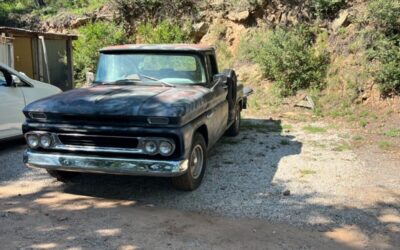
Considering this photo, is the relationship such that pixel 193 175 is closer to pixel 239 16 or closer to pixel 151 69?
pixel 151 69

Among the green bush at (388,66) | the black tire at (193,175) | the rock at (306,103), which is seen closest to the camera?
the black tire at (193,175)

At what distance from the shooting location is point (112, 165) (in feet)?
16.6

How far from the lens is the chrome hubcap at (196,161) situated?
5.63 m

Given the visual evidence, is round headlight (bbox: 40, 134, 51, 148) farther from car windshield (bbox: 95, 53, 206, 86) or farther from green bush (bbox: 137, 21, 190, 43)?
green bush (bbox: 137, 21, 190, 43)

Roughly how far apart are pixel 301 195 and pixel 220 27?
1092cm

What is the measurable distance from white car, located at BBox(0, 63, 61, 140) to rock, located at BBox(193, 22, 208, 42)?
8.69m

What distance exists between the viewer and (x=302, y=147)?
27.0 feet

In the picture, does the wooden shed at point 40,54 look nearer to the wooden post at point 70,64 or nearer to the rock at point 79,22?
the wooden post at point 70,64

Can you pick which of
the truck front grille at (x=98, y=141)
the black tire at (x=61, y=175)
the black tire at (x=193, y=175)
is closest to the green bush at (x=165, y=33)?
the black tire at (x=61, y=175)

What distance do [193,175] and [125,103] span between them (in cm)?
127

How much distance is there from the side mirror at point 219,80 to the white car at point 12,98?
11.4 ft

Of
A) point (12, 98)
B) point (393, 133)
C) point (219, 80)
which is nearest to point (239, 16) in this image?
point (393, 133)

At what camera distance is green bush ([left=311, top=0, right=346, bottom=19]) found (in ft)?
43.2

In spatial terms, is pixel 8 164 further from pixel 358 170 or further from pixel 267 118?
pixel 267 118
